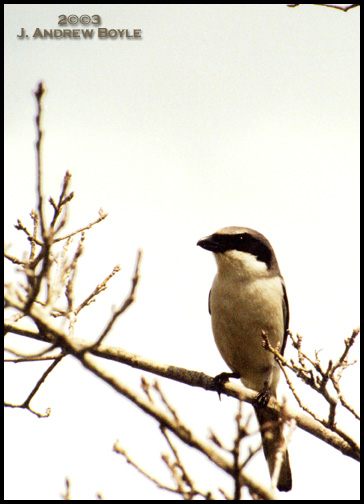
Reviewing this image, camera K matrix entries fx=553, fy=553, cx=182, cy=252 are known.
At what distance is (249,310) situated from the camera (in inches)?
212

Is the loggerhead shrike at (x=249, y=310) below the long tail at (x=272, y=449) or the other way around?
→ the other way around

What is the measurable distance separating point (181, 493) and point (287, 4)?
10.2 feet

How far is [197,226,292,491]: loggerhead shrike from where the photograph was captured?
539 cm

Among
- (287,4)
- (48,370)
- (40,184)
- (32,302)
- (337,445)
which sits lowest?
(337,445)

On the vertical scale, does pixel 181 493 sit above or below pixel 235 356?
below

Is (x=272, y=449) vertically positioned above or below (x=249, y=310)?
below

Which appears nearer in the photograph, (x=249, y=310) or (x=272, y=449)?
(x=249, y=310)

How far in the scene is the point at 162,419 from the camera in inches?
89.4

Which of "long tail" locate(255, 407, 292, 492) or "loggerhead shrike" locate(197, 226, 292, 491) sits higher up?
"loggerhead shrike" locate(197, 226, 292, 491)

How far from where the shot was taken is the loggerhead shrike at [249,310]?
5395mm

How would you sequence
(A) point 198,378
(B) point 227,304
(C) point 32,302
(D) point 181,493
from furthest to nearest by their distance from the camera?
(B) point 227,304, (A) point 198,378, (D) point 181,493, (C) point 32,302

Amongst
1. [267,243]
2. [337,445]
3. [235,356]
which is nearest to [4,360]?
[337,445]

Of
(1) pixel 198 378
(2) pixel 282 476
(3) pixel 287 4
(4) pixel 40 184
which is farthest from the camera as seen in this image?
(2) pixel 282 476

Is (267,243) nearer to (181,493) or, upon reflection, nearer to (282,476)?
(282,476)
